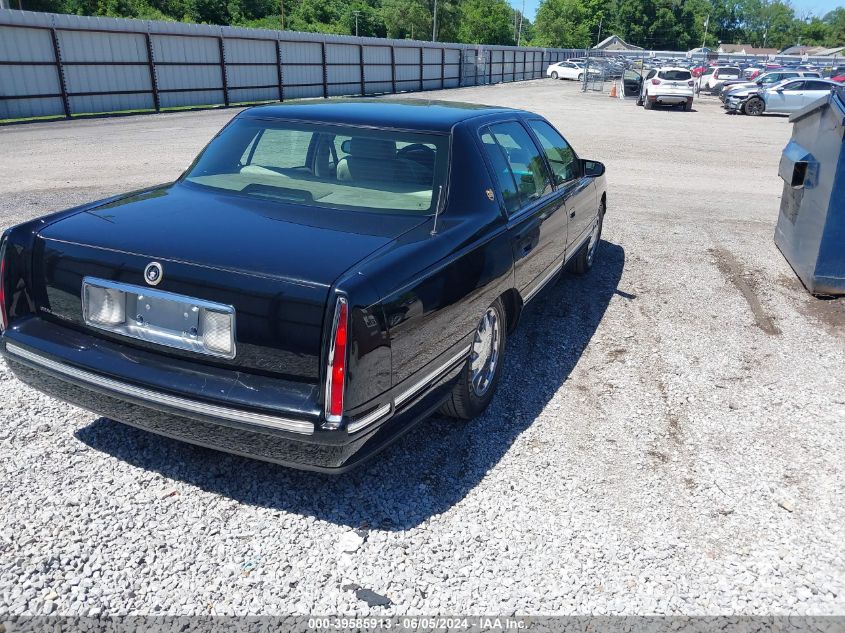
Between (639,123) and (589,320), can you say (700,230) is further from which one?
(639,123)

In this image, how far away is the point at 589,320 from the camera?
549cm

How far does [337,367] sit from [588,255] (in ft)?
14.7

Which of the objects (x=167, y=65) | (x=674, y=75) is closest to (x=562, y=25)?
(x=674, y=75)

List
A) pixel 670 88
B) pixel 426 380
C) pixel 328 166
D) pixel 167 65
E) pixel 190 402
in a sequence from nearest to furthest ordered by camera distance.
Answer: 1. pixel 190 402
2. pixel 426 380
3. pixel 328 166
4. pixel 167 65
5. pixel 670 88

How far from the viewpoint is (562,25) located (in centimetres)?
10944

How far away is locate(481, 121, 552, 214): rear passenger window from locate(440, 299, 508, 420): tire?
0.66m

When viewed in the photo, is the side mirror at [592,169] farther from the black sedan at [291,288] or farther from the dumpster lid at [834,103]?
the dumpster lid at [834,103]

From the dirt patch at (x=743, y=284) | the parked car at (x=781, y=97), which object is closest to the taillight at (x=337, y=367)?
the dirt patch at (x=743, y=284)

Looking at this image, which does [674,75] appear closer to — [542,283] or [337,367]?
[542,283]

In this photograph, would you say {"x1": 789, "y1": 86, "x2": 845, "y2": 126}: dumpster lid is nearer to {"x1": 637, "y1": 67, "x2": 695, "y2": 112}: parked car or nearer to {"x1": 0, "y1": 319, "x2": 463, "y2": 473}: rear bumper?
{"x1": 0, "y1": 319, "x2": 463, "y2": 473}: rear bumper

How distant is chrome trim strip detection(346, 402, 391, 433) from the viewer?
2561mm

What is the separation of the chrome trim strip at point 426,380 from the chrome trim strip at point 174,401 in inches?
17.7

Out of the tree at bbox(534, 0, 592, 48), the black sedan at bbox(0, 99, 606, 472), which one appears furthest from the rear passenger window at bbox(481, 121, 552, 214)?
the tree at bbox(534, 0, 592, 48)

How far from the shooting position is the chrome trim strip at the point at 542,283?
431cm
